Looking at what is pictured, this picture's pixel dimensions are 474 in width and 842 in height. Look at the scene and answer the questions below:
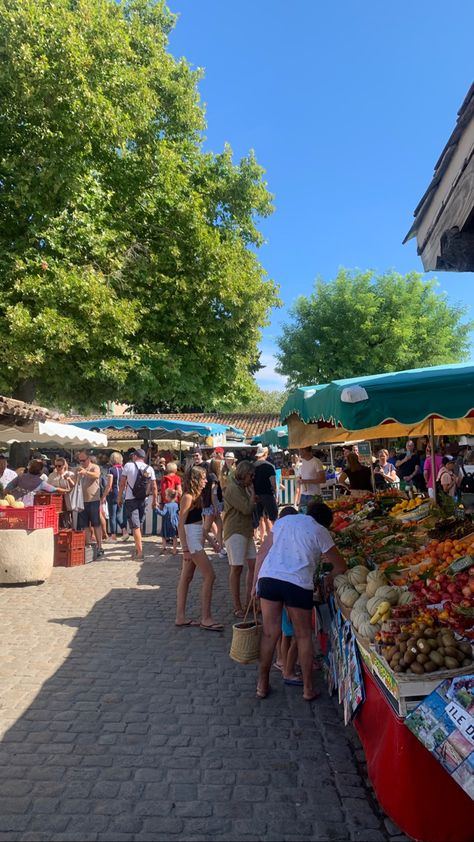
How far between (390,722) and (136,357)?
440 inches

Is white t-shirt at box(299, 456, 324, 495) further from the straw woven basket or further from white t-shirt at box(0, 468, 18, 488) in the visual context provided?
white t-shirt at box(0, 468, 18, 488)

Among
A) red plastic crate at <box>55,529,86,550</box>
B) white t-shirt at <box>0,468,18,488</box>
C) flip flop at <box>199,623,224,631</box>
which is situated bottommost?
flip flop at <box>199,623,224,631</box>

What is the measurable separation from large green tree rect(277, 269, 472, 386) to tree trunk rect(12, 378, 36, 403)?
48.9ft

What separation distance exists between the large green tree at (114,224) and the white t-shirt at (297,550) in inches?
332

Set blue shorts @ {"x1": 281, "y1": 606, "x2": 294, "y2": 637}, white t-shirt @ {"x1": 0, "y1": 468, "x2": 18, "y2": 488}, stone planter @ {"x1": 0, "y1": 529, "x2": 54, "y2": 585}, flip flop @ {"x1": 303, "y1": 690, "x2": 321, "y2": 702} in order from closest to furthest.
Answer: flip flop @ {"x1": 303, "y1": 690, "x2": 321, "y2": 702}, blue shorts @ {"x1": 281, "y1": 606, "x2": 294, "y2": 637}, stone planter @ {"x1": 0, "y1": 529, "x2": 54, "y2": 585}, white t-shirt @ {"x1": 0, "y1": 468, "x2": 18, "y2": 488}

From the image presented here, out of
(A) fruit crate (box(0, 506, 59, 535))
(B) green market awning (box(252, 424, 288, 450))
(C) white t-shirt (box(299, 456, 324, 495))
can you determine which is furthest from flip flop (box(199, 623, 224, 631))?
(B) green market awning (box(252, 424, 288, 450))

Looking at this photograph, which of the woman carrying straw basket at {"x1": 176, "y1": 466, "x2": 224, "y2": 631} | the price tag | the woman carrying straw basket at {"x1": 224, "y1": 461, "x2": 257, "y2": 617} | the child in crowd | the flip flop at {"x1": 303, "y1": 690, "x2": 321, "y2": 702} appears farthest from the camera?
the child in crowd

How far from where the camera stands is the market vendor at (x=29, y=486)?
9.41 metres

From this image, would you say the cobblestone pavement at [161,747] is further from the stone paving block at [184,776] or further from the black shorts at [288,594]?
the black shorts at [288,594]

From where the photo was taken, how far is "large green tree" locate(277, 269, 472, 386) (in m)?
24.9

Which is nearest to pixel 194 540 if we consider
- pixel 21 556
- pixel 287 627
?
pixel 287 627

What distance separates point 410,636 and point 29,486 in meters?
7.71

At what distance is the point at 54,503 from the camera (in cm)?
1027

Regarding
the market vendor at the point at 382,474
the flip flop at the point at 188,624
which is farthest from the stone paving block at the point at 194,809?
the market vendor at the point at 382,474
